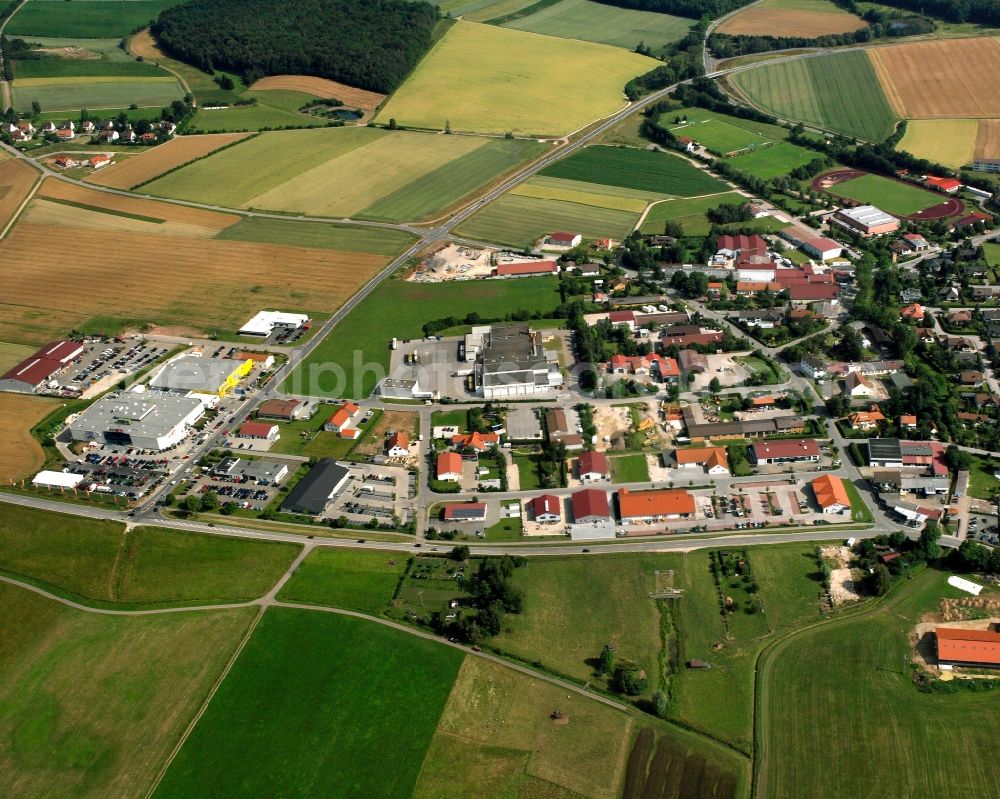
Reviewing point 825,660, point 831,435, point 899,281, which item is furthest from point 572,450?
point 899,281

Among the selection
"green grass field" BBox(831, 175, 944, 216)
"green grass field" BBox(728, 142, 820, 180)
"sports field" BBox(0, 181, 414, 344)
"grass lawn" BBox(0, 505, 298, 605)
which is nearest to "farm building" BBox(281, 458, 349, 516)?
"grass lawn" BBox(0, 505, 298, 605)

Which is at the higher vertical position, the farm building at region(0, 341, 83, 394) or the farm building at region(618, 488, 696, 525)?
the farm building at region(618, 488, 696, 525)

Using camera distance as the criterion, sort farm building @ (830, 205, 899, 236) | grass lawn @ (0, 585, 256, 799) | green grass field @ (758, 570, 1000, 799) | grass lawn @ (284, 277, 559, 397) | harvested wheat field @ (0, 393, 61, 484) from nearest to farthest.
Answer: green grass field @ (758, 570, 1000, 799) → grass lawn @ (0, 585, 256, 799) → harvested wheat field @ (0, 393, 61, 484) → grass lawn @ (284, 277, 559, 397) → farm building @ (830, 205, 899, 236)

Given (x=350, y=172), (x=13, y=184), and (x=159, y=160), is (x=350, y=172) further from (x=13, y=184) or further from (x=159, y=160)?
(x=13, y=184)

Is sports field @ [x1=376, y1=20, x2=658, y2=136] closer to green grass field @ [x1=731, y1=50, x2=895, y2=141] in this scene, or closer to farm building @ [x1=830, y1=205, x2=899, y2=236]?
green grass field @ [x1=731, y1=50, x2=895, y2=141]

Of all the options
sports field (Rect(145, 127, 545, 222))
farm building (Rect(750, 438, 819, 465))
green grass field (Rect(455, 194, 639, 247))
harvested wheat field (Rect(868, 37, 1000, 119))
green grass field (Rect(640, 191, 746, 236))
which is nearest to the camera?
farm building (Rect(750, 438, 819, 465))

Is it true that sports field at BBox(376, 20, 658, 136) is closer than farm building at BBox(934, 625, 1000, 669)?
No

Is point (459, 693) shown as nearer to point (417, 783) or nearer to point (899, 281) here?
point (417, 783)

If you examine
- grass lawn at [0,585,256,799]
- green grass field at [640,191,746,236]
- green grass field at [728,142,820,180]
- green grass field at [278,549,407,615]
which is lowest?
grass lawn at [0,585,256,799]
